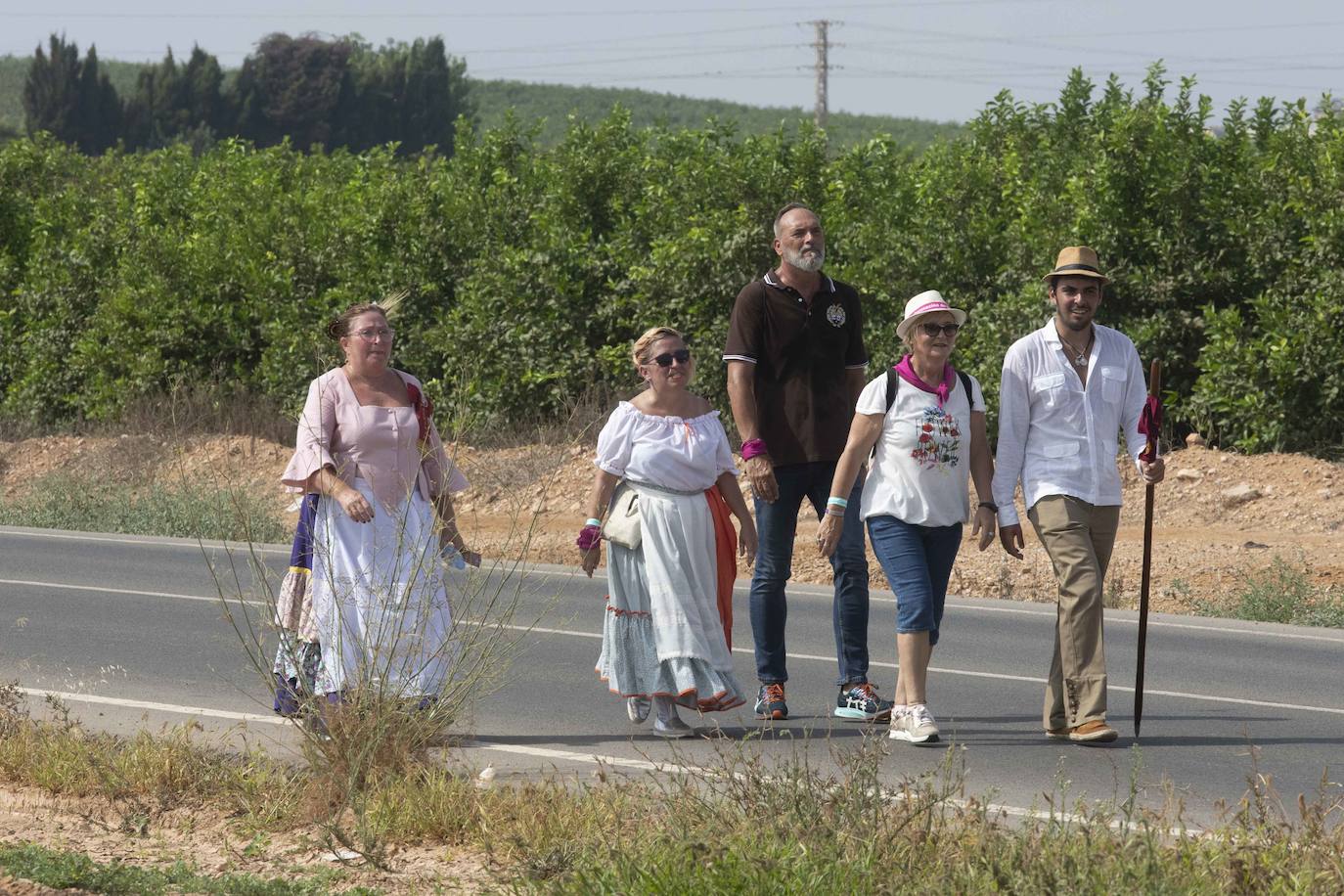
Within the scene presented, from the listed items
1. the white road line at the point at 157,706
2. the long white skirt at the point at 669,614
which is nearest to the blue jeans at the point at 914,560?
the long white skirt at the point at 669,614

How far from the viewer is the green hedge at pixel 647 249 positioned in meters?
17.8

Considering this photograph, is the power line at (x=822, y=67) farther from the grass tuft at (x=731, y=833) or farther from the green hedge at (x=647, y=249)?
the grass tuft at (x=731, y=833)

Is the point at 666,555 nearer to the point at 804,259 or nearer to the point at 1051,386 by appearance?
the point at 804,259

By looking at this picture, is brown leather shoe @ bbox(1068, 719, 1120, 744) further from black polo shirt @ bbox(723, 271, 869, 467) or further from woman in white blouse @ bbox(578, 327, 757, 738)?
black polo shirt @ bbox(723, 271, 869, 467)

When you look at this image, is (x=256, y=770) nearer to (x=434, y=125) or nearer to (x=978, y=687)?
(x=978, y=687)

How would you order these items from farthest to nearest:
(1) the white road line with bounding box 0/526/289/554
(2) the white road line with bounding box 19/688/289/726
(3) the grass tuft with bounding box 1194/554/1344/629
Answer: (1) the white road line with bounding box 0/526/289/554, (3) the grass tuft with bounding box 1194/554/1344/629, (2) the white road line with bounding box 19/688/289/726

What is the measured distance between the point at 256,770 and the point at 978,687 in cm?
432

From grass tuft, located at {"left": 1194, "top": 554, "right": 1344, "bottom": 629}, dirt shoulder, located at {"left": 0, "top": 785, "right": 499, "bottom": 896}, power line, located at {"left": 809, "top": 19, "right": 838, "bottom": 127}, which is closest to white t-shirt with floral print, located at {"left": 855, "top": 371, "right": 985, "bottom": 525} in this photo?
dirt shoulder, located at {"left": 0, "top": 785, "right": 499, "bottom": 896}

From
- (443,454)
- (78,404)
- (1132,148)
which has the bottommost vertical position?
(78,404)

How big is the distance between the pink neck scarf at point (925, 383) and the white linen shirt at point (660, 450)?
0.82 meters

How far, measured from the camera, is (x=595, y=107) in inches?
5354

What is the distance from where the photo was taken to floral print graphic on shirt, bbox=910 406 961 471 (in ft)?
25.5

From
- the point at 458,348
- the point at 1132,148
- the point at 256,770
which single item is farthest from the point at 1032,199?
the point at 256,770

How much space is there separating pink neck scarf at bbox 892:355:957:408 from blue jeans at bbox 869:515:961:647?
0.54 meters
